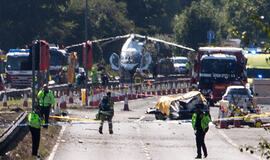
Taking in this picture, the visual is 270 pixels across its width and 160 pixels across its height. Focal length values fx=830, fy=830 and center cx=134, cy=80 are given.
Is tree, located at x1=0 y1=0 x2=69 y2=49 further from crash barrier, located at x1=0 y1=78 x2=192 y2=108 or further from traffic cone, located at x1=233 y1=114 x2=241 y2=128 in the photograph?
traffic cone, located at x1=233 y1=114 x2=241 y2=128

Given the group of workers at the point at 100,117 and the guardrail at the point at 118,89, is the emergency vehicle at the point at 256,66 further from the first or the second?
the group of workers at the point at 100,117

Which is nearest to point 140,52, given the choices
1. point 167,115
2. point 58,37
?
point 58,37

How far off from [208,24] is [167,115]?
51.2m

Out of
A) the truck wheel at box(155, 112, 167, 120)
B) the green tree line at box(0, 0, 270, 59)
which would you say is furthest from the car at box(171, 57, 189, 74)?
the truck wheel at box(155, 112, 167, 120)

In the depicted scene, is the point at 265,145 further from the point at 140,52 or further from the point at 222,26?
the point at 222,26

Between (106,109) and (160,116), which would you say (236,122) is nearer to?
(160,116)

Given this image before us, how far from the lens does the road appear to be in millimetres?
21875

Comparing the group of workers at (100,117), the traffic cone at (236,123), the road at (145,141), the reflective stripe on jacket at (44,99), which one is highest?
the reflective stripe on jacket at (44,99)

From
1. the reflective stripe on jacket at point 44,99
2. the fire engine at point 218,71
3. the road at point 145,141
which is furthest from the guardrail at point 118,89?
A: the reflective stripe on jacket at point 44,99

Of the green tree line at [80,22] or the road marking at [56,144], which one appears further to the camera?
the green tree line at [80,22]

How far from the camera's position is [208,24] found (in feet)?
271

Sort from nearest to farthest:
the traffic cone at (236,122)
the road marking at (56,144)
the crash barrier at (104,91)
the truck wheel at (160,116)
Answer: the road marking at (56,144), the traffic cone at (236,122), the truck wheel at (160,116), the crash barrier at (104,91)

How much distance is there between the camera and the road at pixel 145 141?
21.9 m

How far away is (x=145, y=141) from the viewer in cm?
2581
